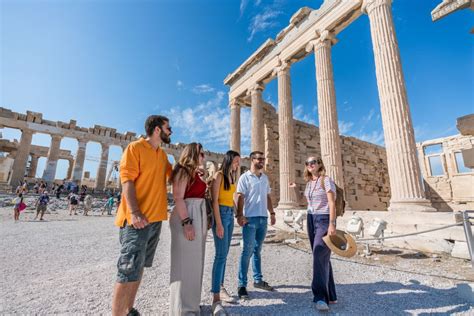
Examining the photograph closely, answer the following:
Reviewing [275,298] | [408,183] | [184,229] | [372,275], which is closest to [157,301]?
[184,229]

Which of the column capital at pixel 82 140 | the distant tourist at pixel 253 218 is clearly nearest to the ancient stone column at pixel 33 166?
the column capital at pixel 82 140

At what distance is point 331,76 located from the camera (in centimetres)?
957

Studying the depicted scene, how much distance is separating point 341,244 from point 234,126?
12979 millimetres

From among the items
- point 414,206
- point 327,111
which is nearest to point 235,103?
point 327,111

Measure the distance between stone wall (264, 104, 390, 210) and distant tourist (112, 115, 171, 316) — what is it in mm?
12332

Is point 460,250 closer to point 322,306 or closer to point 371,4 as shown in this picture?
point 322,306

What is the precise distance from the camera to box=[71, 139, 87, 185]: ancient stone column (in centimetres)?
2256

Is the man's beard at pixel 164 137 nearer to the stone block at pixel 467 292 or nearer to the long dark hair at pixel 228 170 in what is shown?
the long dark hair at pixel 228 170

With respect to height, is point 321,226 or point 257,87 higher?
point 257,87

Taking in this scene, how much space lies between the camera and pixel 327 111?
9203 mm

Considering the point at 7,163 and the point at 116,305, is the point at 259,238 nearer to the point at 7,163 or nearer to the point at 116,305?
the point at 116,305

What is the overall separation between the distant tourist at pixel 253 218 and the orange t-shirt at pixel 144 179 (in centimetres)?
112

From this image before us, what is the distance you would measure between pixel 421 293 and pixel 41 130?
94.6 feet

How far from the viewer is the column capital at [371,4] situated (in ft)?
24.4
